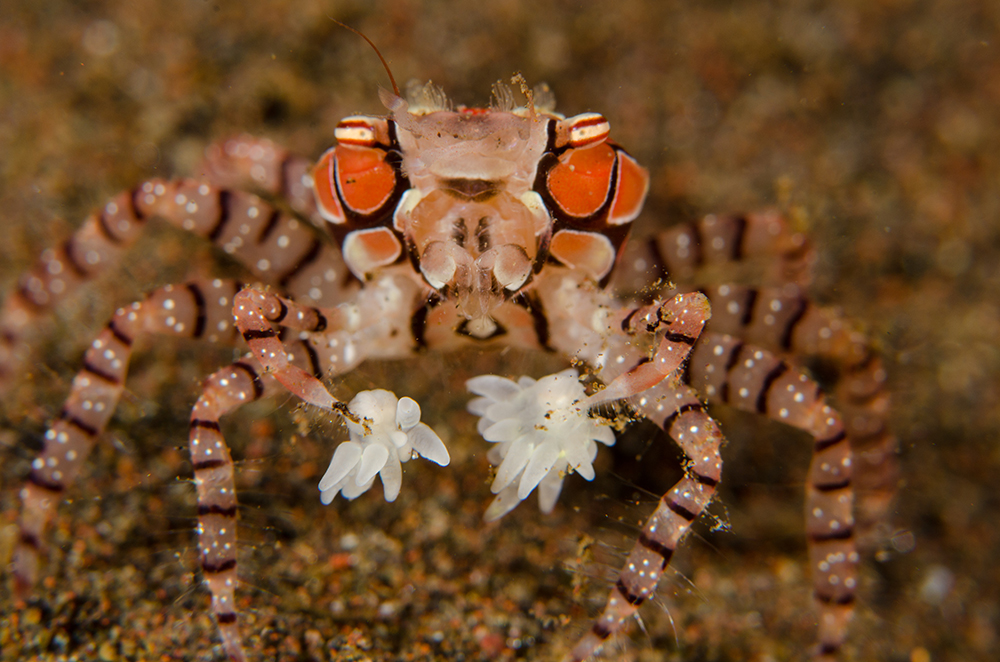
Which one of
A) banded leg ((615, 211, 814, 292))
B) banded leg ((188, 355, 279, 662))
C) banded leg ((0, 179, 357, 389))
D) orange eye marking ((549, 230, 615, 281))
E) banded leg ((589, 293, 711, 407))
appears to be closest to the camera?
banded leg ((589, 293, 711, 407))

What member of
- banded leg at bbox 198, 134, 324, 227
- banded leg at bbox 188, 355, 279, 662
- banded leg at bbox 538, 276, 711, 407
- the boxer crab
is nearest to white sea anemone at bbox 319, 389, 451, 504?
the boxer crab

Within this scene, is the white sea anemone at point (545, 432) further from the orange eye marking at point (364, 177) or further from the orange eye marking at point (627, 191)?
the orange eye marking at point (364, 177)

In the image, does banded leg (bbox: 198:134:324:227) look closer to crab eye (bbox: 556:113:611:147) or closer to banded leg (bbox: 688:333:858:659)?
crab eye (bbox: 556:113:611:147)

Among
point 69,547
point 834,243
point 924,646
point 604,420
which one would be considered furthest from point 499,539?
point 834,243

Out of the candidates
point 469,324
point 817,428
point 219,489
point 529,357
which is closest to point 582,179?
point 469,324

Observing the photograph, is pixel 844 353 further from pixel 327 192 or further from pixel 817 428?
pixel 327 192
